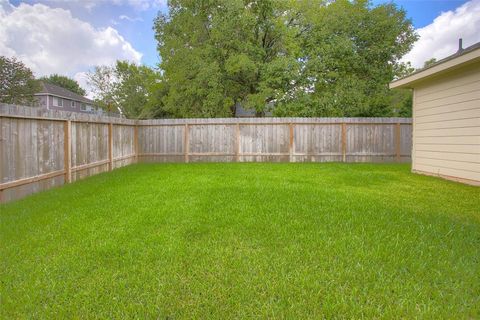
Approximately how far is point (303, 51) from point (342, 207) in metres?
10.7

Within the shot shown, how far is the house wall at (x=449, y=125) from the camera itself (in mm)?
6176

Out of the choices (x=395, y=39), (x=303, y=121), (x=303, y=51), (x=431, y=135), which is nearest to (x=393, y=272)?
(x=431, y=135)

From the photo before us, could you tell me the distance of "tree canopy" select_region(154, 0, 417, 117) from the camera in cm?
1281

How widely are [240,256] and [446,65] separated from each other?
6.32 meters

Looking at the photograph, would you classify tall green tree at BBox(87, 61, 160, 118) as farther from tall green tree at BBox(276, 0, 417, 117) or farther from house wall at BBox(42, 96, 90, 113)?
tall green tree at BBox(276, 0, 417, 117)

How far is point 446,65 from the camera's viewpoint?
21.1 feet

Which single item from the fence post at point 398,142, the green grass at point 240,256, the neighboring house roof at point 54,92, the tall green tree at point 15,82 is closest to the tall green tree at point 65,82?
the neighboring house roof at point 54,92

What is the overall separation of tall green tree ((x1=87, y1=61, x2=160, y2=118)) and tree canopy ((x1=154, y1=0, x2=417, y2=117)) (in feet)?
44.8

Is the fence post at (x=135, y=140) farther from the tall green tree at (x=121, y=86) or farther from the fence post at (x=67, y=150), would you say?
the tall green tree at (x=121, y=86)

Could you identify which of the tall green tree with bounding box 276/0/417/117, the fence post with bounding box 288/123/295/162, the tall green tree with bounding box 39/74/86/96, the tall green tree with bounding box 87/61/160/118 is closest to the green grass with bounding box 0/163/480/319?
the fence post with bounding box 288/123/295/162

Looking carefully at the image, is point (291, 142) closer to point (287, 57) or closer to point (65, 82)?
point (287, 57)

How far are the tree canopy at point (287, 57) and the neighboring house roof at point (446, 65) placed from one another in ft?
15.0

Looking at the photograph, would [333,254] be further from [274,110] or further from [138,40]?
[138,40]

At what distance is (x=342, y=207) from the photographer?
14.3ft
